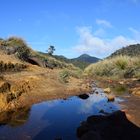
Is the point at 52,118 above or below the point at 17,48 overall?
below

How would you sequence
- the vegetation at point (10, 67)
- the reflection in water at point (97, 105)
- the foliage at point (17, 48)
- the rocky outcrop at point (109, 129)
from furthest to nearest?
1. the foliage at point (17, 48)
2. the vegetation at point (10, 67)
3. the reflection in water at point (97, 105)
4. the rocky outcrop at point (109, 129)

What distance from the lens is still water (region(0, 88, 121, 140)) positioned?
12104mm

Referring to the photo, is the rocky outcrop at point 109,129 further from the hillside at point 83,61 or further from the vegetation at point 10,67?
the hillside at point 83,61

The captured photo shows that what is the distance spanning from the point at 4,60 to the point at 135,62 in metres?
14.4

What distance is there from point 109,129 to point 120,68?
24530 millimetres

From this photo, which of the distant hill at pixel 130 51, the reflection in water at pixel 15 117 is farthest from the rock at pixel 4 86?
the distant hill at pixel 130 51

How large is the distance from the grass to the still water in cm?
1341

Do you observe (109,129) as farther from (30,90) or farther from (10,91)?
(30,90)

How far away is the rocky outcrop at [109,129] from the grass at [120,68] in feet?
63.7

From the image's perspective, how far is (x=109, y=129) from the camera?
11.7 meters

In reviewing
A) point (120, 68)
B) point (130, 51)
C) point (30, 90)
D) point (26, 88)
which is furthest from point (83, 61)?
point (26, 88)

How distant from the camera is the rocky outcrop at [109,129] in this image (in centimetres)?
1093

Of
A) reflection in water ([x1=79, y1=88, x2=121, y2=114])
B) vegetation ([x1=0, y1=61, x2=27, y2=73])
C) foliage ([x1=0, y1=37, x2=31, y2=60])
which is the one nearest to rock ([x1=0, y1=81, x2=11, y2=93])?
reflection in water ([x1=79, y1=88, x2=121, y2=114])

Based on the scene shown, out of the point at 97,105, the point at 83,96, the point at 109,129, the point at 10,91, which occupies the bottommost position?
the point at 109,129
